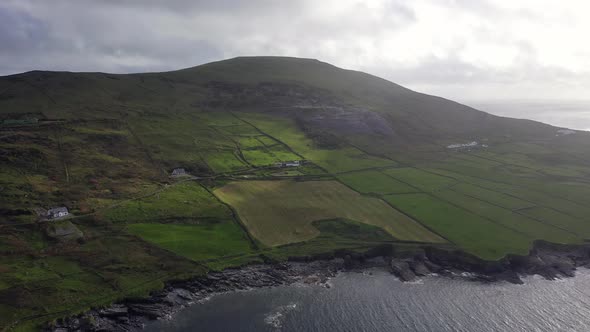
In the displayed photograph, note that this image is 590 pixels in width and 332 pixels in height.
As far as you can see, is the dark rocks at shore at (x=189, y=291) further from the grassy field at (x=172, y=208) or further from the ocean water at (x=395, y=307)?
the grassy field at (x=172, y=208)

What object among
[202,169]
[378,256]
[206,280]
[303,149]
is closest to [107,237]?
[206,280]

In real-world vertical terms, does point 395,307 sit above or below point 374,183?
below

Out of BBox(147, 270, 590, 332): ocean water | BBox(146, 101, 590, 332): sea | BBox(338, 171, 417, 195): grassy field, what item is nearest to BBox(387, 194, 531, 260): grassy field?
BBox(338, 171, 417, 195): grassy field

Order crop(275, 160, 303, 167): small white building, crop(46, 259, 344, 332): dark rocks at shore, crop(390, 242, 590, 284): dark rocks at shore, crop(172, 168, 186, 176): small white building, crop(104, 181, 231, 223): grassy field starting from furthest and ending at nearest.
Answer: crop(275, 160, 303, 167): small white building < crop(172, 168, 186, 176): small white building < crop(104, 181, 231, 223): grassy field < crop(390, 242, 590, 284): dark rocks at shore < crop(46, 259, 344, 332): dark rocks at shore

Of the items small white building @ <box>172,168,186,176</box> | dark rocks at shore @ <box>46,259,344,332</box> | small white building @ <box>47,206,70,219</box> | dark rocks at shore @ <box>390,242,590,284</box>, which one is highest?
small white building @ <box>172,168,186,176</box>

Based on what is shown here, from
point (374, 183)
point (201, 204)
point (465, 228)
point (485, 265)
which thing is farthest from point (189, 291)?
point (374, 183)

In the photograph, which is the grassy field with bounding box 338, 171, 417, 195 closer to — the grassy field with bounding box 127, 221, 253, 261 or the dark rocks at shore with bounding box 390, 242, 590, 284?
the dark rocks at shore with bounding box 390, 242, 590, 284

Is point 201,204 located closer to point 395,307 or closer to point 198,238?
point 198,238
